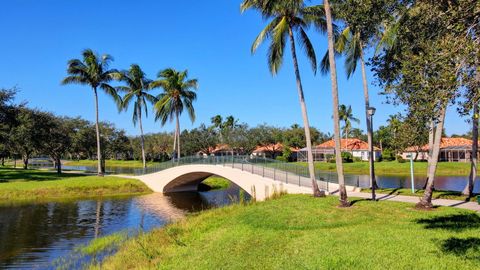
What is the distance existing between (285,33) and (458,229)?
12.3 meters

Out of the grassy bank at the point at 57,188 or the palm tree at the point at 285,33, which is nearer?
the palm tree at the point at 285,33

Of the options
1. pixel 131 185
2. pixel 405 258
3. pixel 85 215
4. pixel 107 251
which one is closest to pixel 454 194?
pixel 405 258

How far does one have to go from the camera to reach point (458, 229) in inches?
446

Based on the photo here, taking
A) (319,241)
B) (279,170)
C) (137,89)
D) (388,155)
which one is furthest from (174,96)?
(388,155)

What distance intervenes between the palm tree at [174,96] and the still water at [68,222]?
12.2m

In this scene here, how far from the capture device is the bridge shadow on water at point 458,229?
8.94 m

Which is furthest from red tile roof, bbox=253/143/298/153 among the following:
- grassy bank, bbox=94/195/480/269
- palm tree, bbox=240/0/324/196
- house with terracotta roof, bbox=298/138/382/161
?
grassy bank, bbox=94/195/480/269

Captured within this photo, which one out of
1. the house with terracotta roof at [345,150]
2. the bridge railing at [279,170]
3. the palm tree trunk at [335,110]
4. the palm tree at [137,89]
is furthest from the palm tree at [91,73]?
the house with terracotta roof at [345,150]

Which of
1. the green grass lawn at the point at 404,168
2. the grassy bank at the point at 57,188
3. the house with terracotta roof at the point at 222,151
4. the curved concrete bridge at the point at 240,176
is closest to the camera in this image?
the curved concrete bridge at the point at 240,176

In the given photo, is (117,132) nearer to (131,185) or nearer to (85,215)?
(131,185)

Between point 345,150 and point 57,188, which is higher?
point 345,150

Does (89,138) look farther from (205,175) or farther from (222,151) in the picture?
(222,151)

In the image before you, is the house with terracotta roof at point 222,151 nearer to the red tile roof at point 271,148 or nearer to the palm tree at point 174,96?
the red tile roof at point 271,148

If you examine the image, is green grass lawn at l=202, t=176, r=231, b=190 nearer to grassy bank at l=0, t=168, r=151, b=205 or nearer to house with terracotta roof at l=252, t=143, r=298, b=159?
grassy bank at l=0, t=168, r=151, b=205
